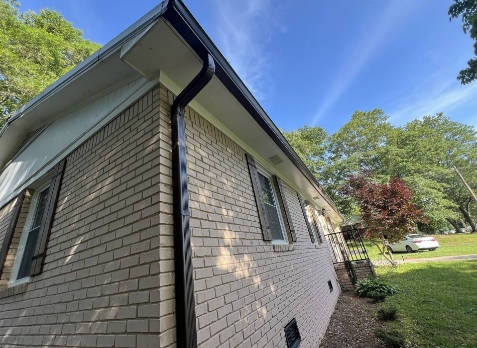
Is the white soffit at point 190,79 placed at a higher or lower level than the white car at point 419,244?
higher

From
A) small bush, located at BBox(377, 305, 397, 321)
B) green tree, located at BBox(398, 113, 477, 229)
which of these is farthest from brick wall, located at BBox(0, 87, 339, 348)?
green tree, located at BBox(398, 113, 477, 229)

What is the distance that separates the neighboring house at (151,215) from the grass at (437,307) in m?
1.72

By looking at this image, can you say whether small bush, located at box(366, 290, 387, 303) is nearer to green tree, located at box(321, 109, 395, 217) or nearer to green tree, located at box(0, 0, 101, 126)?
green tree, located at box(0, 0, 101, 126)

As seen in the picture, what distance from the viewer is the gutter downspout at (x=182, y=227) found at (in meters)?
1.26

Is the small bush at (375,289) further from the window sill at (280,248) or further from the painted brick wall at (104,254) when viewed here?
the painted brick wall at (104,254)

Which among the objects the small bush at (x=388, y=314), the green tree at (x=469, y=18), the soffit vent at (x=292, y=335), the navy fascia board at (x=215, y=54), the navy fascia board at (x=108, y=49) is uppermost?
the green tree at (x=469, y=18)

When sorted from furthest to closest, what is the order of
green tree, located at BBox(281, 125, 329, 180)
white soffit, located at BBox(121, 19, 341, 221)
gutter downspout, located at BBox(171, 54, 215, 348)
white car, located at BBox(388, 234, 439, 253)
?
green tree, located at BBox(281, 125, 329, 180)
white car, located at BBox(388, 234, 439, 253)
white soffit, located at BBox(121, 19, 341, 221)
gutter downspout, located at BBox(171, 54, 215, 348)

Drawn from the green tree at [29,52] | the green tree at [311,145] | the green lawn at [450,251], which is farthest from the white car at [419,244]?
the green tree at [29,52]

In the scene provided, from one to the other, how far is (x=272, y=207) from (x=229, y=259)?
90.6 inches

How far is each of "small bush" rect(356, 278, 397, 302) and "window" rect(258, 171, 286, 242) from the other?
3.61 metres

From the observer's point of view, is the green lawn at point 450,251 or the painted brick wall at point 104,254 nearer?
the painted brick wall at point 104,254

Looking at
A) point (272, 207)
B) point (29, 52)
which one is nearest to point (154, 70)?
point (272, 207)

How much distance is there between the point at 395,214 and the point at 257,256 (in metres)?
9.26

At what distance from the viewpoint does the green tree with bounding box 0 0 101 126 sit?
8.80 metres
